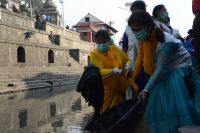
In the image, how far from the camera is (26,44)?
28.1m

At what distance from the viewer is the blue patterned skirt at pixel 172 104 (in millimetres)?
3465

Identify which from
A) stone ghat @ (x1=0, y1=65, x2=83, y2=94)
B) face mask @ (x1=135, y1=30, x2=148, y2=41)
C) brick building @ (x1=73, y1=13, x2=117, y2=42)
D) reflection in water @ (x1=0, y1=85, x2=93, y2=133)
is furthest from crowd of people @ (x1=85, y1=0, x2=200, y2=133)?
brick building @ (x1=73, y1=13, x2=117, y2=42)

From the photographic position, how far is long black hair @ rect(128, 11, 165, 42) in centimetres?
358

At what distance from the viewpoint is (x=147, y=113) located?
3.65 metres

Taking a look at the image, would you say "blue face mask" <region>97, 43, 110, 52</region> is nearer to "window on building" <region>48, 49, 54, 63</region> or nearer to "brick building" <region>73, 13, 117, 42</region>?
"window on building" <region>48, 49, 54, 63</region>

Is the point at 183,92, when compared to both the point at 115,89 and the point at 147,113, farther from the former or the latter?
the point at 115,89

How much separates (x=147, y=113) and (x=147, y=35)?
626 millimetres

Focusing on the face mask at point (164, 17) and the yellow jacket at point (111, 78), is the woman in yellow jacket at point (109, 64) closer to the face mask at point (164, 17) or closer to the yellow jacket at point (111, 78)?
the yellow jacket at point (111, 78)

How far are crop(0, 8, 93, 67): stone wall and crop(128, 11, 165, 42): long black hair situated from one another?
2155 centimetres

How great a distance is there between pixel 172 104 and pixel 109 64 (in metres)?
1.62

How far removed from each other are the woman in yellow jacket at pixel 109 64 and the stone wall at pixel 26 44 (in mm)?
20095

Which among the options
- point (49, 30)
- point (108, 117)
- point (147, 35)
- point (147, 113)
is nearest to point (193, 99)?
point (147, 113)

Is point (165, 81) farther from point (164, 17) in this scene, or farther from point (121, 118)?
point (164, 17)

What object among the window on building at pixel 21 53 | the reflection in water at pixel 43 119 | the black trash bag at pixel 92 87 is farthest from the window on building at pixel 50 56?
the black trash bag at pixel 92 87
